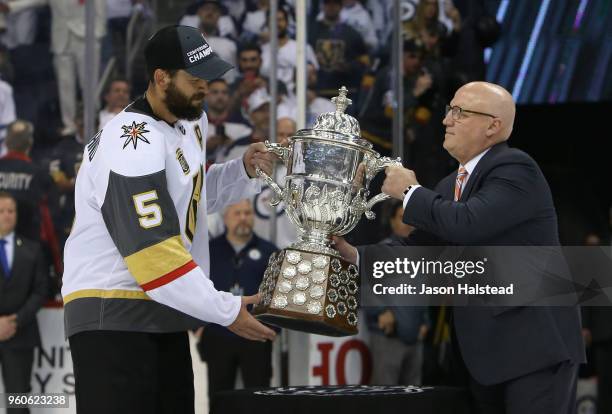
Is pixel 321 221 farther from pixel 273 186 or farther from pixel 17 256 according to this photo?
pixel 17 256

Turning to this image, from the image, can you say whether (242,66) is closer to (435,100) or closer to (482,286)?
(435,100)

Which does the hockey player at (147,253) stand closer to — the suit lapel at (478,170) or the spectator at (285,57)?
the suit lapel at (478,170)

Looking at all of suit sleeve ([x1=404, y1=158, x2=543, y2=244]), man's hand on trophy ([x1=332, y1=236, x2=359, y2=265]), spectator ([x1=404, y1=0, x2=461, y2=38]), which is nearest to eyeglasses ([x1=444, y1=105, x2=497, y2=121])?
suit sleeve ([x1=404, y1=158, x2=543, y2=244])

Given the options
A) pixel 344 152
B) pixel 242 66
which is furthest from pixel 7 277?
pixel 344 152

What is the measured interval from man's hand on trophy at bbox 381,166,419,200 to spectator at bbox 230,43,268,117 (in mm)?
2926

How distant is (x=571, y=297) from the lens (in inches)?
133

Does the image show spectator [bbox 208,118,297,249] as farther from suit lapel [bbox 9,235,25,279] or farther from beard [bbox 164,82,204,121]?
beard [bbox 164,82,204,121]

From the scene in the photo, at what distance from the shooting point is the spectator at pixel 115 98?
6.02 metres

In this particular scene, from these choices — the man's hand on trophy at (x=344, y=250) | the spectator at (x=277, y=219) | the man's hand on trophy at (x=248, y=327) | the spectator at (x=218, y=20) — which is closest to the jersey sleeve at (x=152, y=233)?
the man's hand on trophy at (x=248, y=327)

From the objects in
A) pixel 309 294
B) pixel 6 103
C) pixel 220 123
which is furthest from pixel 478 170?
pixel 6 103

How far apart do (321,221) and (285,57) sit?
2813 millimetres

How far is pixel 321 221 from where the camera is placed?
357cm

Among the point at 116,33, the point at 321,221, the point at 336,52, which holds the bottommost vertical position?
the point at 321,221

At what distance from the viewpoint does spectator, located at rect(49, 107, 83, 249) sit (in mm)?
6089
